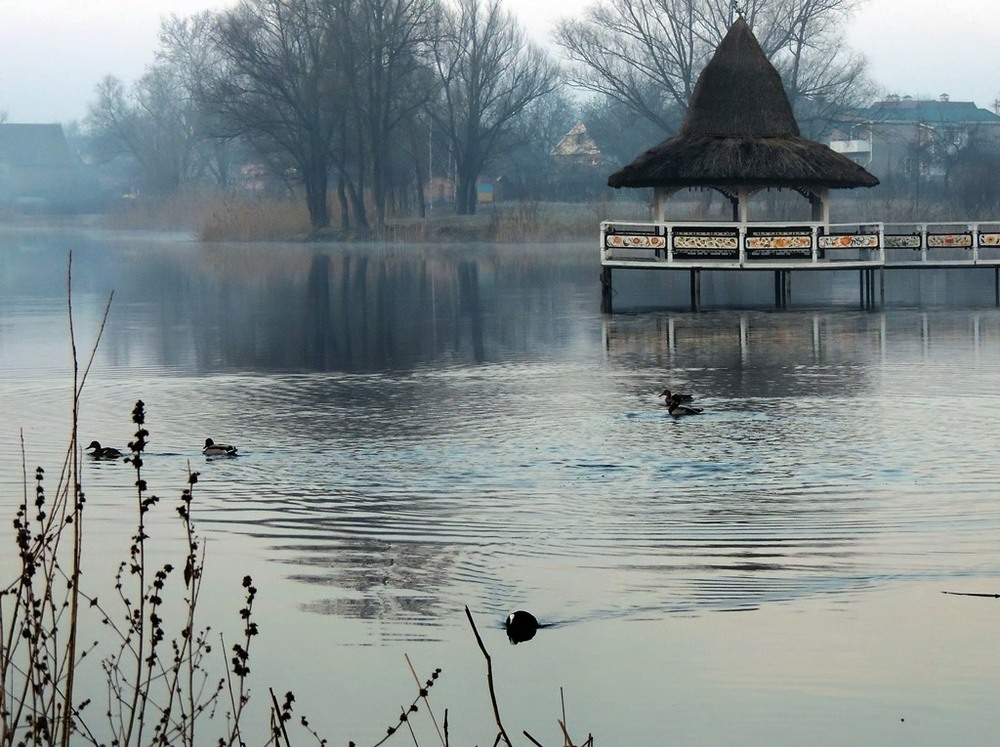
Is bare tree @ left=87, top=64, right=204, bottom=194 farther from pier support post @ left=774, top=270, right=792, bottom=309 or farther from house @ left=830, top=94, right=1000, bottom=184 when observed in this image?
pier support post @ left=774, top=270, right=792, bottom=309

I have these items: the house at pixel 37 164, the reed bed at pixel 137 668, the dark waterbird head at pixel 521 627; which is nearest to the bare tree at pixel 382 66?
the reed bed at pixel 137 668

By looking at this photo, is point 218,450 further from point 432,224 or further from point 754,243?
point 432,224

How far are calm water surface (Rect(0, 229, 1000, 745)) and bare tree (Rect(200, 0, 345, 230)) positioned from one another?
1890 inches

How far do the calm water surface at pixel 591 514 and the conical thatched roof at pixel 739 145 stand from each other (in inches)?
363

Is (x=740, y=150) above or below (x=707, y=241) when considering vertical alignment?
above

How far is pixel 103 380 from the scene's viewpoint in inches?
851

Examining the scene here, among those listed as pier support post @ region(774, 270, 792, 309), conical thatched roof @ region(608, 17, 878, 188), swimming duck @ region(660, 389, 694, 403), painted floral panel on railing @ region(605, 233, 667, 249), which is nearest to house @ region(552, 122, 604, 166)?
conical thatched roof @ region(608, 17, 878, 188)

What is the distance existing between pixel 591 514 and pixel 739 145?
26560 mm

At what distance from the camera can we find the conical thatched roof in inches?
1437

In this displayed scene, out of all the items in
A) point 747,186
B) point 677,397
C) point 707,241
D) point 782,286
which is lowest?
point 677,397

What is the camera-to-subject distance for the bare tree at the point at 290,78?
74.5 m

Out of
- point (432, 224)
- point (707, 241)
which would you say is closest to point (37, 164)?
point (432, 224)

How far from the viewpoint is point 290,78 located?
75375 millimetres

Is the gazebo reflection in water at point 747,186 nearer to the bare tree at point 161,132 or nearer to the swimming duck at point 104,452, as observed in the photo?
the swimming duck at point 104,452
